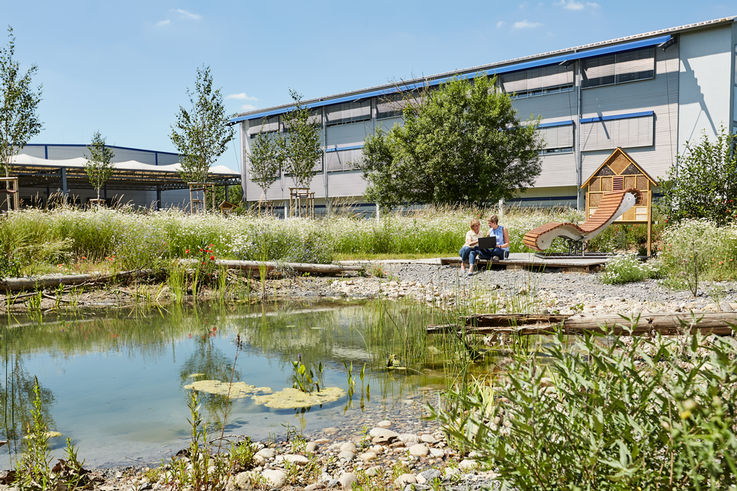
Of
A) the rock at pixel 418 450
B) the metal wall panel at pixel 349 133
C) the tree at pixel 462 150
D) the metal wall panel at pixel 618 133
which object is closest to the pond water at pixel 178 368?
the rock at pixel 418 450

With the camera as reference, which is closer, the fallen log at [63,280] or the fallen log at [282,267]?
the fallen log at [63,280]

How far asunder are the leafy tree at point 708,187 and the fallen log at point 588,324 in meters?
8.77

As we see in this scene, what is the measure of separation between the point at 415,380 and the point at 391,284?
4717 millimetres

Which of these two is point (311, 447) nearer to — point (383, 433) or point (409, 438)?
point (383, 433)

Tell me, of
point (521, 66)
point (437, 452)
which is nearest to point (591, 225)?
point (437, 452)

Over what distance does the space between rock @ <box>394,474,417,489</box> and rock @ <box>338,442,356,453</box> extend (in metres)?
0.47

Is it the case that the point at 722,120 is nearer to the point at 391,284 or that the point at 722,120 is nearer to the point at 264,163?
the point at 391,284

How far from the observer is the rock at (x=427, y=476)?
2381 millimetres

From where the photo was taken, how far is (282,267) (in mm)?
9523

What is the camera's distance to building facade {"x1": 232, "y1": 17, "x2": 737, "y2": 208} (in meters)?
22.2

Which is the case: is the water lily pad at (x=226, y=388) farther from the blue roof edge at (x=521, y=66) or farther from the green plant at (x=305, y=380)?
the blue roof edge at (x=521, y=66)

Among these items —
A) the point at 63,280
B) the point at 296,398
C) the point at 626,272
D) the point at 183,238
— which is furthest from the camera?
the point at 183,238

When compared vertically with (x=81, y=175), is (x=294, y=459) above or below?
below

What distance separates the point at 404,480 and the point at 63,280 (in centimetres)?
722
